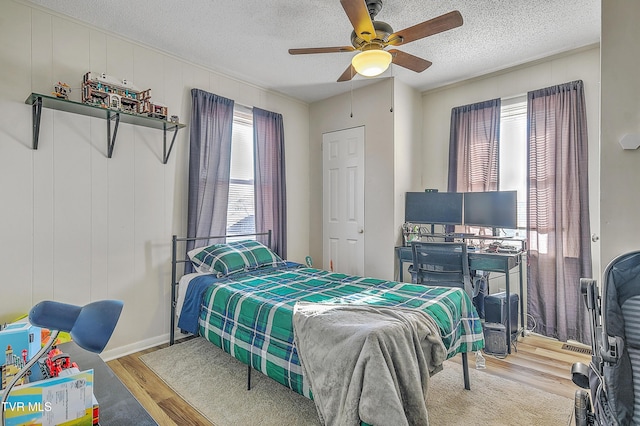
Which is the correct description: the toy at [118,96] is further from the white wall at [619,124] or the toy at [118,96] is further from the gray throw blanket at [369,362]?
the white wall at [619,124]

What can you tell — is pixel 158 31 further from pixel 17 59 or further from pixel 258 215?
pixel 258 215

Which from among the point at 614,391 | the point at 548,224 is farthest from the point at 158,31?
the point at 548,224

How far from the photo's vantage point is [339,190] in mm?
4176

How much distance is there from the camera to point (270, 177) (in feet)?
12.9

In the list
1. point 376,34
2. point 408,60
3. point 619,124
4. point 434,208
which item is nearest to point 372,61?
point 376,34

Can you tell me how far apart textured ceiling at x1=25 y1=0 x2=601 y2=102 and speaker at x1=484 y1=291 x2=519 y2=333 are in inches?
88.9

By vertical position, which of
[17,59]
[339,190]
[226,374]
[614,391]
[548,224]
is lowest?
[226,374]

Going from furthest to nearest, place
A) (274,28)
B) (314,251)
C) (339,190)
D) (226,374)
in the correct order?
(314,251), (339,190), (274,28), (226,374)

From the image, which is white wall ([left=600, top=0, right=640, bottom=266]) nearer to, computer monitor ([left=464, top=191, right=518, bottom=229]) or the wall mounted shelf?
computer monitor ([left=464, top=191, right=518, bottom=229])

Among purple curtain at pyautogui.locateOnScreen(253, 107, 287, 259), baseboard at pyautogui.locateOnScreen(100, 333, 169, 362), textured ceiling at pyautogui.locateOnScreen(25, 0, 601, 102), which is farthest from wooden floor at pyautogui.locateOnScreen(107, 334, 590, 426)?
textured ceiling at pyautogui.locateOnScreen(25, 0, 601, 102)

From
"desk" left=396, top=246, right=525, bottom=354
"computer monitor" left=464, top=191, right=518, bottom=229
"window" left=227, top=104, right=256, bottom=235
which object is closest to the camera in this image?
"desk" left=396, top=246, right=525, bottom=354

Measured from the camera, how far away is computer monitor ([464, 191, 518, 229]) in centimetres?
315

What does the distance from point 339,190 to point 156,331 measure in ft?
8.18

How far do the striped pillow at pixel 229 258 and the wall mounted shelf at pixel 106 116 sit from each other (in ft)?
3.07
